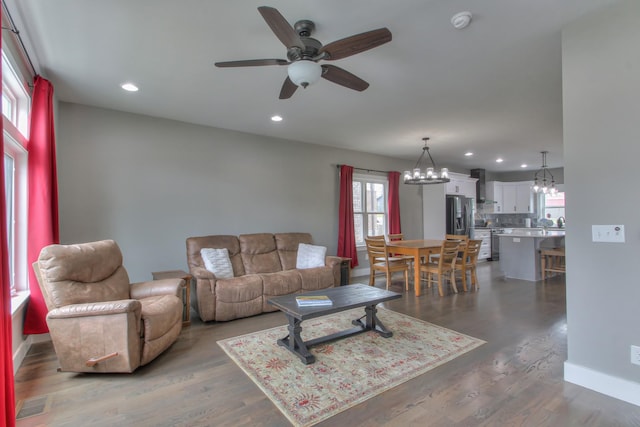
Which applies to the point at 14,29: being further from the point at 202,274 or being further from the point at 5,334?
the point at 202,274

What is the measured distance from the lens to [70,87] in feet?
10.8

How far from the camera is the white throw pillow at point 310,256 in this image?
4711 mm

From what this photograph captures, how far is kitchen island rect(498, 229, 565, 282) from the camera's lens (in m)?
5.76

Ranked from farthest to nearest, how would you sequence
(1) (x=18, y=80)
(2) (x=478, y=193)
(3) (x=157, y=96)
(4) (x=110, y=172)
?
(2) (x=478, y=193) → (4) (x=110, y=172) → (3) (x=157, y=96) → (1) (x=18, y=80)

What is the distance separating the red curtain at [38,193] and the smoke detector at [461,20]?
3557 millimetres

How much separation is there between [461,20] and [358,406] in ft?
8.87

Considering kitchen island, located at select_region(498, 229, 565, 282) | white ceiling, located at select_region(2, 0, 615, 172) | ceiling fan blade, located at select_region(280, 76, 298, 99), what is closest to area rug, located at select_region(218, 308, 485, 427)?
ceiling fan blade, located at select_region(280, 76, 298, 99)

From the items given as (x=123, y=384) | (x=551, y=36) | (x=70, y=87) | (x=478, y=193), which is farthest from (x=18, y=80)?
(x=478, y=193)

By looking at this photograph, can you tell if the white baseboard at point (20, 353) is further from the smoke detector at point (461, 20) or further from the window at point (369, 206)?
the window at point (369, 206)

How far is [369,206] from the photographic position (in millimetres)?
6715

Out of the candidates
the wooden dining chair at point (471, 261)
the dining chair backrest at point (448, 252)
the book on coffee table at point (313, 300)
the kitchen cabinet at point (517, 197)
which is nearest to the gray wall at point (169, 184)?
the dining chair backrest at point (448, 252)

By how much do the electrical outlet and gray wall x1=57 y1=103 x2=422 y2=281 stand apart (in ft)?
14.2

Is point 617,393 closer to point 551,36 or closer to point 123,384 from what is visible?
point 551,36

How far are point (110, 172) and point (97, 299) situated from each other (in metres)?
1.90
